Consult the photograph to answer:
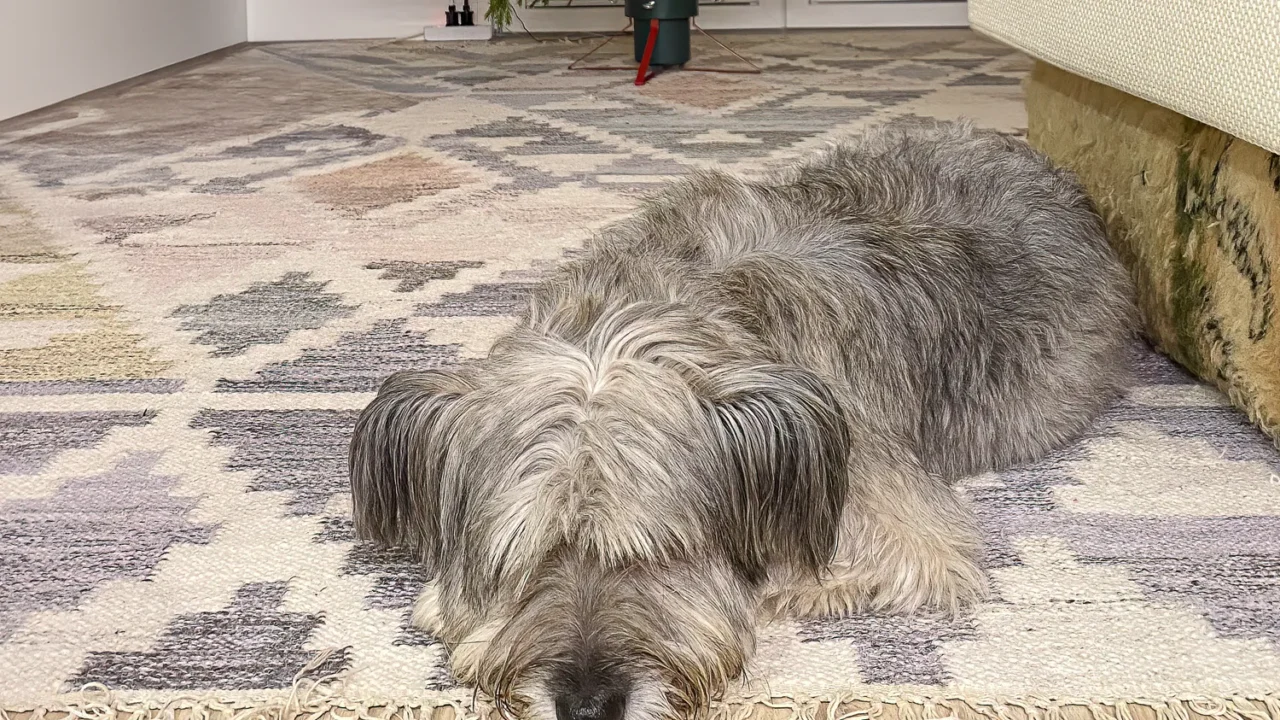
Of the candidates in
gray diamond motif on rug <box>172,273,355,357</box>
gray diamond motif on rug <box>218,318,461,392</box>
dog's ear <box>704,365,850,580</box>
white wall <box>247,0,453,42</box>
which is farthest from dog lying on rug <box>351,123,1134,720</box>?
white wall <box>247,0,453,42</box>

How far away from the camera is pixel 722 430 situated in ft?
4.84

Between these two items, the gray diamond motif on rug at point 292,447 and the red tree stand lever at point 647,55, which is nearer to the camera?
the gray diamond motif on rug at point 292,447

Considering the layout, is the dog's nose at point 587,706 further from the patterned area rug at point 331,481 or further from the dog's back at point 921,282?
the dog's back at point 921,282

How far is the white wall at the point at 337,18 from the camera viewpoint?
9.91m

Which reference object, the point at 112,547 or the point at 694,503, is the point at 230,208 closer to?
the point at 112,547

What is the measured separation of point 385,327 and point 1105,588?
1.77m

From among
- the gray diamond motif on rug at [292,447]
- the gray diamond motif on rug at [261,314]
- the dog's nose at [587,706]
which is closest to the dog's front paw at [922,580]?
the dog's nose at [587,706]

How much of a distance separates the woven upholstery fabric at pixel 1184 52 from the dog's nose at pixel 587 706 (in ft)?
4.42

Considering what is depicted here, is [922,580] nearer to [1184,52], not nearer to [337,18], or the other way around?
[1184,52]

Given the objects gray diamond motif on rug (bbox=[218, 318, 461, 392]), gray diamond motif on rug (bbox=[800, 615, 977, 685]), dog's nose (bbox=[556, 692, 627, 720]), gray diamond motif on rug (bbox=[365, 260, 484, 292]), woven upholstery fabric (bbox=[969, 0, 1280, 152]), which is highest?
woven upholstery fabric (bbox=[969, 0, 1280, 152])

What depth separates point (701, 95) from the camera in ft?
20.8

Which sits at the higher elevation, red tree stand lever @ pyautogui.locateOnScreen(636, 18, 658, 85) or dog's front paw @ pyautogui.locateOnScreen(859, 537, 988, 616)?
red tree stand lever @ pyautogui.locateOnScreen(636, 18, 658, 85)

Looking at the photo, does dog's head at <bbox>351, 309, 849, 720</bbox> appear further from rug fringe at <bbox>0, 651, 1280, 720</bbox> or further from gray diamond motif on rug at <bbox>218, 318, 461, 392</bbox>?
gray diamond motif on rug at <bbox>218, 318, 461, 392</bbox>

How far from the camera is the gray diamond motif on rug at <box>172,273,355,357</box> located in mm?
2816
